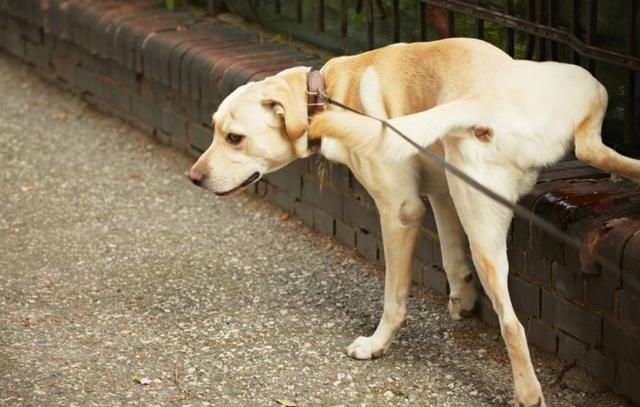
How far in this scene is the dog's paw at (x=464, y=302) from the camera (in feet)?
16.7

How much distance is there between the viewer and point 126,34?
743 centimetres

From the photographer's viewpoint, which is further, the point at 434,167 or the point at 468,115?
the point at 434,167

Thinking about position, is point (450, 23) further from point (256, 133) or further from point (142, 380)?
point (142, 380)

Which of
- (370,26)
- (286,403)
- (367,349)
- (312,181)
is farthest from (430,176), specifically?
(370,26)

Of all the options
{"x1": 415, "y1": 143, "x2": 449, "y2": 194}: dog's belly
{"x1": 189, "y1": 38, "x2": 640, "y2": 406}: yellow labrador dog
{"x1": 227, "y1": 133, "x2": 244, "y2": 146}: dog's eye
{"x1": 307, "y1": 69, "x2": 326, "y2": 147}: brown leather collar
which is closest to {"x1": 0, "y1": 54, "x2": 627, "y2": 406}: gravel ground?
{"x1": 189, "y1": 38, "x2": 640, "y2": 406}: yellow labrador dog

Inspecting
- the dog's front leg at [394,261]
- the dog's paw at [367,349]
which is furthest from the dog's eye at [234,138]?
the dog's paw at [367,349]

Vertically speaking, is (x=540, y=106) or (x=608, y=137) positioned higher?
(x=540, y=106)

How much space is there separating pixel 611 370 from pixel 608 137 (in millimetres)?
1121

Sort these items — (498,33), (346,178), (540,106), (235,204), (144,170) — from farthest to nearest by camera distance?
(144,170) → (235,204) → (346,178) → (498,33) → (540,106)

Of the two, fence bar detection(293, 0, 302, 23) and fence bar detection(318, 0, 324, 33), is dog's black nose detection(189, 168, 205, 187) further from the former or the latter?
fence bar detection(293, 0, 302, 23)

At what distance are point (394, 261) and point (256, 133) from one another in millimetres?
725

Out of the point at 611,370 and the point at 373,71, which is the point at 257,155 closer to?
the point at 373,71

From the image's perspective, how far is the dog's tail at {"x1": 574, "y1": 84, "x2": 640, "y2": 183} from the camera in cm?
411

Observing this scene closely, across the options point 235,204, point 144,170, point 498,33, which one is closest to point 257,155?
point 498,33
